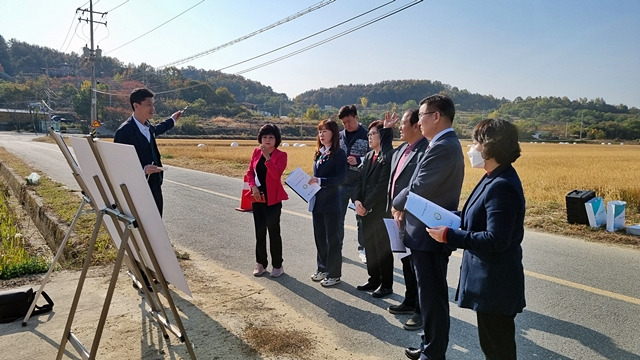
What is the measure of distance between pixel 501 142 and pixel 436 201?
2.33 ft

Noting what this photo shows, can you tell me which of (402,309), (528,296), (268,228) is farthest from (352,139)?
(528,296)

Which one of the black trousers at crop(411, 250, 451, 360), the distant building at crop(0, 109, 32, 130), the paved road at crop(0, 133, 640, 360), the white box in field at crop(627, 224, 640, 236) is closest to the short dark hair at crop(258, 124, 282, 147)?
the paved road at crop(0, 133, 640, 360)

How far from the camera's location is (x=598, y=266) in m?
5.20

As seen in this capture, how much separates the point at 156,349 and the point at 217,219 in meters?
5.00

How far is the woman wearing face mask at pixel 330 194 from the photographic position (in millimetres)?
4520

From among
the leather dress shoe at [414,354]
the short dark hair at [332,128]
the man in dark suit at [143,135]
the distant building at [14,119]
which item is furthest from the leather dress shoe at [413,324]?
the distant building at [14,119]

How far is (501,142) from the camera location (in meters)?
2.34

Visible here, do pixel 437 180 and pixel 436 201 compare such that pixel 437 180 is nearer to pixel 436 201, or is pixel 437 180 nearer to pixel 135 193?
pixel 436 201

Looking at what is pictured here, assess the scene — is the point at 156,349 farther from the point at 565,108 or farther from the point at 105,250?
the point at 565,108

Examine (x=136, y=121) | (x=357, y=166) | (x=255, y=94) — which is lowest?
(x=357, y=166)

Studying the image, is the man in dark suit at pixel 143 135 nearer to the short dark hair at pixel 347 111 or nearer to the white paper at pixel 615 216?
the short dark hair at pixel 347 111

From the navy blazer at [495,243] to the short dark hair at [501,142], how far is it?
0.20ft

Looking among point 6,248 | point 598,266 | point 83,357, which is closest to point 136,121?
point 83,357

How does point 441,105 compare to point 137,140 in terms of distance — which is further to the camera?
point 137,140
